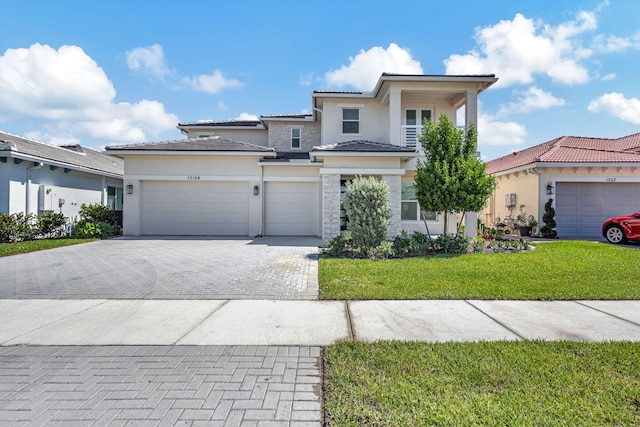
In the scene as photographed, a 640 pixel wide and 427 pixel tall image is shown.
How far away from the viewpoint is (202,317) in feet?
15.5

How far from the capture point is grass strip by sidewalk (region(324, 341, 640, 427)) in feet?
7.95

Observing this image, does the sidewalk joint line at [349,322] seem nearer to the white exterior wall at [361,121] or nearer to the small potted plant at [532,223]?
the white exterior wall at [361,121]

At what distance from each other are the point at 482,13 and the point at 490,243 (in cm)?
779

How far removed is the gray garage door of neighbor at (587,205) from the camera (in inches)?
592

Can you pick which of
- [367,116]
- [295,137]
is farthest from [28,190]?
[367,116]

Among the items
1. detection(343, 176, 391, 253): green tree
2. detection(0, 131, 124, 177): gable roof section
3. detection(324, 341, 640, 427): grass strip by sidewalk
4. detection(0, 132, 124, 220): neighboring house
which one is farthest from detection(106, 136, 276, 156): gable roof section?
detection(324, 341, 640, 427): grass strip by sidewalk

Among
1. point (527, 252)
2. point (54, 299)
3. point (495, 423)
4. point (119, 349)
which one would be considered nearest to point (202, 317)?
point (119, 349)

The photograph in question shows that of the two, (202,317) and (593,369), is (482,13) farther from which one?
(202,317)

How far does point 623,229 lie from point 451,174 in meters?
7.76

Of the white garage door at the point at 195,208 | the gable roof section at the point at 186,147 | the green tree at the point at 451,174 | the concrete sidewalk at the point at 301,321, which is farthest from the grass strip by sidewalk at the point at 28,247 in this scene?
the green tree at the point at 451,174

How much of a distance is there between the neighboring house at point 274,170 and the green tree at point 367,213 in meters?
3.57

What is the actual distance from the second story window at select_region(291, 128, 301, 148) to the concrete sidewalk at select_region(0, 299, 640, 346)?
13559 mm

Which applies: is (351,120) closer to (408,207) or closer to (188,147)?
(408,207)

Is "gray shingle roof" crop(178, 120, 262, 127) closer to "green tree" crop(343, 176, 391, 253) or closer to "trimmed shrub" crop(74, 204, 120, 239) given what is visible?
"trimmed shrub" crop(74, 204, 120, 239)
